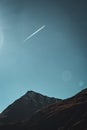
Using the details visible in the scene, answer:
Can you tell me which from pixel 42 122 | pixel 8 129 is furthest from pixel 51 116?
pixel 8 129

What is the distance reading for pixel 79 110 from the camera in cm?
10938

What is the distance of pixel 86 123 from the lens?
87.3 metres

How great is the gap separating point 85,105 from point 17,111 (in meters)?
98.2

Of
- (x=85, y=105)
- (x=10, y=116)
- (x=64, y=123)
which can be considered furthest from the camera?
(x=10, y=116)

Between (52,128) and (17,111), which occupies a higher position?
(17,111)

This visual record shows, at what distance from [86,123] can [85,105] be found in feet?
82.6

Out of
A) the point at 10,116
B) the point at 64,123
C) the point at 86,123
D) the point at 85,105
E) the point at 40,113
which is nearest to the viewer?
the point at 86,123

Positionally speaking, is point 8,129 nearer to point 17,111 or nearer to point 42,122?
point 42,122

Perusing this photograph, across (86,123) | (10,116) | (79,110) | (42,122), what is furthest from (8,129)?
(10,116)

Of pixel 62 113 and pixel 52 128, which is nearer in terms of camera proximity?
pixel 52 128

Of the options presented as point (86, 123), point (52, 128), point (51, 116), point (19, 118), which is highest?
point (19, 118)

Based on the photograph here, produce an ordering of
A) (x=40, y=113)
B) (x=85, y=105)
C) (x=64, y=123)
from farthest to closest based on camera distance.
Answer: (x=40, y=113) < (x=85, y=105) < (x=64, y=123)

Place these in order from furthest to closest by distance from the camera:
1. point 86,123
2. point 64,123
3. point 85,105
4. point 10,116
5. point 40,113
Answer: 1. point 10,116
2. point 40,113
3. point 85,105
4. point 64,123
5. point 86,123

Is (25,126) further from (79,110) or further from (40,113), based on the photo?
(79,110)
